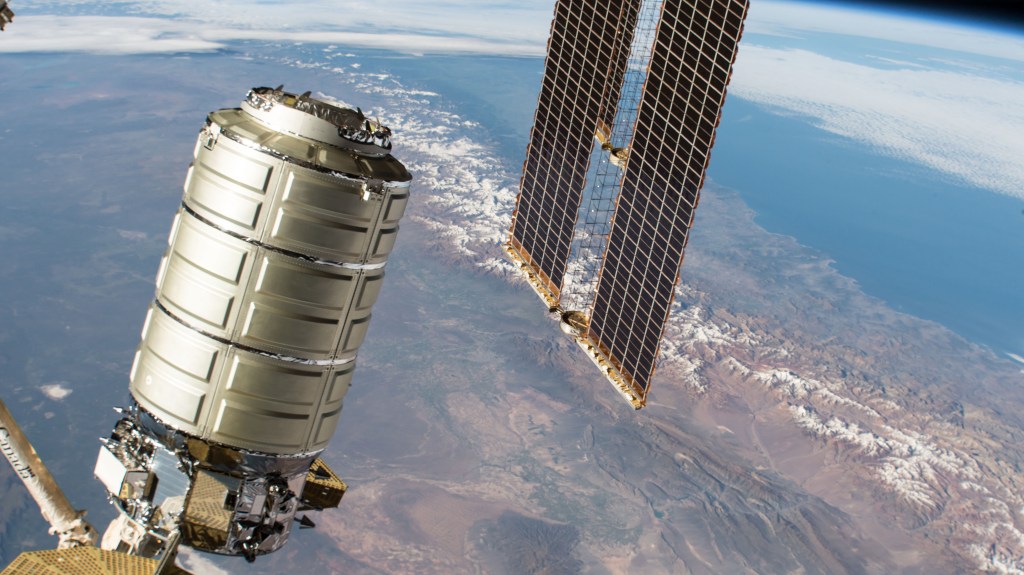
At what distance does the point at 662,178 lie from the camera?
12727mm

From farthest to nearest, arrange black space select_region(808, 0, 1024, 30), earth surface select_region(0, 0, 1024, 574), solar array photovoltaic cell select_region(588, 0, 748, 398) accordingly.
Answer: earth surface select_region(0, 0, 1024, 574), solar array photovoltaic cell select_region(588, 0, 748, 398), black space select_region(808, 0, 1024, 30)

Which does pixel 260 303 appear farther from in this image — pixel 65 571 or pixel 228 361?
pixel 65 571

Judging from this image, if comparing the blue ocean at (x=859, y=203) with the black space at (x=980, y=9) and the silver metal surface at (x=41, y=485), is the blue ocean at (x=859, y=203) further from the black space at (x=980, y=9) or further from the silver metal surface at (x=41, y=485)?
the silver metal surface at (x=41, y=485)

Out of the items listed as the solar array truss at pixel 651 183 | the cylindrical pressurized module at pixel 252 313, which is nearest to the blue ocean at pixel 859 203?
the solar array truss at pixel 651 183

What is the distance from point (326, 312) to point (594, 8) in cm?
861

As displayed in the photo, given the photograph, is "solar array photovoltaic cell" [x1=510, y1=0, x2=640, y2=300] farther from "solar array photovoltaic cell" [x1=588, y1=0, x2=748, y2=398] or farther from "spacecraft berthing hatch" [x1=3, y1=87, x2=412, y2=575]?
"spacecraft berthing hatch" [x1=3, y1=87, x2=412, y2=575]

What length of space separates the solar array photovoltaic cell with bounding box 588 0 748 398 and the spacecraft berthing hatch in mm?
5053

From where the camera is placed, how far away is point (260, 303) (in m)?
7.80

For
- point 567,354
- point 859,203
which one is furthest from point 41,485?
point 859,203

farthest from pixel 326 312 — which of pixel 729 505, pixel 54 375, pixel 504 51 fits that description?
pixel 504 51

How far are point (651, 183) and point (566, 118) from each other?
2.87 metres

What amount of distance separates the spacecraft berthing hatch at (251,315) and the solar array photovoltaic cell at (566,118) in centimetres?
689

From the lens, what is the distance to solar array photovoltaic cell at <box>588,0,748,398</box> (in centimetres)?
1145

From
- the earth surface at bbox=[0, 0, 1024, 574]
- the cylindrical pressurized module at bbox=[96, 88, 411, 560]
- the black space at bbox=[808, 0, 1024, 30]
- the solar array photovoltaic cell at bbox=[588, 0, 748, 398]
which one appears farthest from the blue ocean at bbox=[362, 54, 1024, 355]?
the black space at bbox=[808, 0, 1024, 30]
